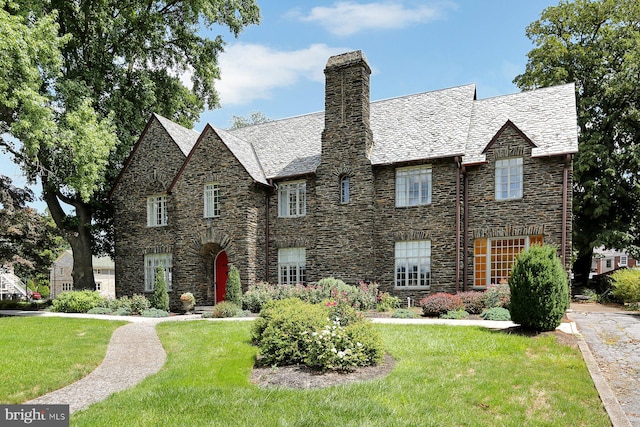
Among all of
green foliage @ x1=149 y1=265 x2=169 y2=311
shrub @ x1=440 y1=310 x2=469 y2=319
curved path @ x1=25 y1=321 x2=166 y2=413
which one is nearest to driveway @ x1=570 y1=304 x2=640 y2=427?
shrub @ x1=440 y1=310 x2=469 y2=319

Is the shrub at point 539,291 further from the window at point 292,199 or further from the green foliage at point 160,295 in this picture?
the green foliage at point 160,295

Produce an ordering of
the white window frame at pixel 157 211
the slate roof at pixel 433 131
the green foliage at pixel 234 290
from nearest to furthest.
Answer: the slate roof at pixel 433 131 < the green foliage at pixel 234 290 < the white window frame at pixel 157 211

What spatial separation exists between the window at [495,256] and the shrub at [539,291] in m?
7.17

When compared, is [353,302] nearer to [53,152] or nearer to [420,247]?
[420,247]

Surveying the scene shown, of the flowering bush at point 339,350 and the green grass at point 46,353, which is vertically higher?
the flowering bush at point 339,350

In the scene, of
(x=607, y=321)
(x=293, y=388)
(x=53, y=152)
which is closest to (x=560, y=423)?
(x=293, y=388)

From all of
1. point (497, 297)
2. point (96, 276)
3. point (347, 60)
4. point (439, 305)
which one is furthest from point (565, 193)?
point (96, 276)

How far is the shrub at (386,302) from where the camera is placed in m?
18.1

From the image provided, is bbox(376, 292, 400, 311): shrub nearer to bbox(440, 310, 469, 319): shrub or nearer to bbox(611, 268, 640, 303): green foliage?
bbox(440, 310, 469, 319): shrub

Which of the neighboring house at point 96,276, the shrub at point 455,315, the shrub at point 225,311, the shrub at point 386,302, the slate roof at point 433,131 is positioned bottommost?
the neighboring house at point 96,276

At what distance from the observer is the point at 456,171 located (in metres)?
18.8

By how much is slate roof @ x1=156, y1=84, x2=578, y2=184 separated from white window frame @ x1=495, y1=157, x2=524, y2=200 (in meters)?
0.73

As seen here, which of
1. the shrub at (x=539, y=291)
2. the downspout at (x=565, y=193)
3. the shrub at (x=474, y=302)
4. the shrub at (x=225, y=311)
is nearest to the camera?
the shrub at (x=539, y=291)

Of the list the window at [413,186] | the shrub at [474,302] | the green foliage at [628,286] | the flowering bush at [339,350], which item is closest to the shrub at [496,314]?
the shrub at [474,302]
